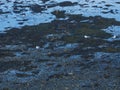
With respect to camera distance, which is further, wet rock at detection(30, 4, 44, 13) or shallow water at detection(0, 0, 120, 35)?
wet rock at detection(30, 4, 44, 13)

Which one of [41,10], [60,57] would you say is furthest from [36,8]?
[60,57]

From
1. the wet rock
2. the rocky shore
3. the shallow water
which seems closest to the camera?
the rocky shore

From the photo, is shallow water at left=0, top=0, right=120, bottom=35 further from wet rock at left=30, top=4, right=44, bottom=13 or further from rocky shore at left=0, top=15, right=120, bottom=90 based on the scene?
rocky shore at left=0, top=15, right=120, bottom=90

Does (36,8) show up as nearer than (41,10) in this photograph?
No

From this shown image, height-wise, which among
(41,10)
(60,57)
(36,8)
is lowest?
(36,8)

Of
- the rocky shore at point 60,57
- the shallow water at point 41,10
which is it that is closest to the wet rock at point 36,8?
the shallow water at point 41,10

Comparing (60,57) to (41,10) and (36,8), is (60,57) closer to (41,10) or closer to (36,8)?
(41,10)

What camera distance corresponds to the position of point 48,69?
2366 cm

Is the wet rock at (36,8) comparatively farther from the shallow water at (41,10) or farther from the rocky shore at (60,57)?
the rocky shore at (60,57)

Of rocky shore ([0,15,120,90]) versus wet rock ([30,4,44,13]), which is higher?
rocky shore ([0,15,120,90])

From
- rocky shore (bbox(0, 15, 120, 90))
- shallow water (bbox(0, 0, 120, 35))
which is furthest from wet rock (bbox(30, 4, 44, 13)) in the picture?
rocky shore (bbox(0, 15, 120, 90))

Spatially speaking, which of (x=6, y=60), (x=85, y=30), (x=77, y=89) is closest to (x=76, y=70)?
(x=77, y=89)

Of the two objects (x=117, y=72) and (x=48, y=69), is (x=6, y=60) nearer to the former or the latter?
(x=48, y=69)

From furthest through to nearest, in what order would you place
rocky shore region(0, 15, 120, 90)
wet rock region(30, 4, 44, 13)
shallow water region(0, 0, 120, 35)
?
wet rock region(30, 4, 44, 13), shallow water region(0, 0, 120, 35), rocky shore region(0, 15, 120, 90)
